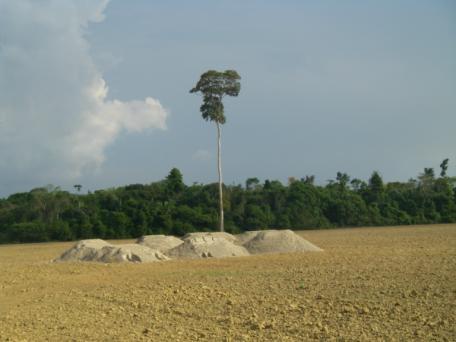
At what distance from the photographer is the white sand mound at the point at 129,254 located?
859 inches

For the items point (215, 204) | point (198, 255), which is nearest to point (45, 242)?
point (215, 204)

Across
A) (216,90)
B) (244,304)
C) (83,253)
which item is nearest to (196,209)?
(216,90)

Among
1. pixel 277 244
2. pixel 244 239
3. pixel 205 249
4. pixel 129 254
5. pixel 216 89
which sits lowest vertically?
pixel 129 254

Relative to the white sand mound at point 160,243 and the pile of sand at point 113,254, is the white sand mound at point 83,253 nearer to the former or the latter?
the pile of sand at point 113,254

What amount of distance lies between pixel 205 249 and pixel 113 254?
3864 millimetres

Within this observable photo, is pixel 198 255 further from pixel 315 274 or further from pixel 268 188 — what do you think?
pixel 268 188

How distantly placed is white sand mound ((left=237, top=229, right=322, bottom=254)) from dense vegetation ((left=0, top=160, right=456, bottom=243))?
1964 centimetres

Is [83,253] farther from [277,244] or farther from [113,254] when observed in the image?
[277,244]

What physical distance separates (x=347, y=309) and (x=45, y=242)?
3861 cm

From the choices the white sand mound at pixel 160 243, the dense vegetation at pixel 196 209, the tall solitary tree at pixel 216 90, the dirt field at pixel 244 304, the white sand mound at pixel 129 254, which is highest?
the tall solitary tree at pixel 216 90

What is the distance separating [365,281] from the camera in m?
12.2

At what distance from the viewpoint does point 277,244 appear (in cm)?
2456

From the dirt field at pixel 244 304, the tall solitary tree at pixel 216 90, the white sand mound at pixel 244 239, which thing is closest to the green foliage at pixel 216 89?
the tall solitary tree at pixel 216 90

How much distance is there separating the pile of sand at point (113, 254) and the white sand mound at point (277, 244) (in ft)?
13.8
